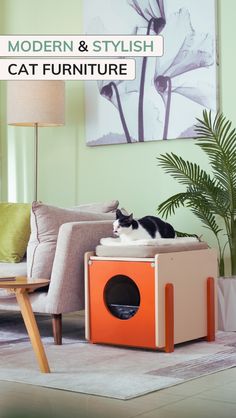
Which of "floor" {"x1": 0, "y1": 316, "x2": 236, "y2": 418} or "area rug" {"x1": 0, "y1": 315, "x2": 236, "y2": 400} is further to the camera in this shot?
"area rug" {"x1": 0, "y1": 315, "x2": 236, "y2": 400}

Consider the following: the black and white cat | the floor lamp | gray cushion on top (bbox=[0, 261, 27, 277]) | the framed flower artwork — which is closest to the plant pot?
the black and white cat

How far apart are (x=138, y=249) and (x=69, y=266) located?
0.44 metres

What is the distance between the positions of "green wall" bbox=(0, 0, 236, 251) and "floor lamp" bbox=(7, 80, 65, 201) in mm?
374

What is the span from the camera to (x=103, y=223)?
14.9ft

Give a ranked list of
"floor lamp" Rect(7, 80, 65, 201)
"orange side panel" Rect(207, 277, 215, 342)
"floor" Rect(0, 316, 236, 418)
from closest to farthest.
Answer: "floor" Rect(0, 316, 236, 418)
"orange side panel" Rect(207, 277, 215, 342)
"floor lamp" Rect(7, 80, 65, 201)

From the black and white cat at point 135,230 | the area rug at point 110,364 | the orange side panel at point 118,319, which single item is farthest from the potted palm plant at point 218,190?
the orange side panel at point 118,319

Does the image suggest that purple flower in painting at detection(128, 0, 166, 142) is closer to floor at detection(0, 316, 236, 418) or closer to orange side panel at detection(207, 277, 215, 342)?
orange side panel at detection(207, 277, 215, 342)

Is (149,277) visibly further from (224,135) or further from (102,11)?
(102,11)

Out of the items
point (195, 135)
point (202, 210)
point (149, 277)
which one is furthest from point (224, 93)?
point (149, 277)

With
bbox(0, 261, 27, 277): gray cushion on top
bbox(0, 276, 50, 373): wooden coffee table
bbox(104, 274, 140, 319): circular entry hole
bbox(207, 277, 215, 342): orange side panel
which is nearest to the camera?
bbox(0, 276, 50, 373): wooden coffee table

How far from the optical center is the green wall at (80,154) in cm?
522

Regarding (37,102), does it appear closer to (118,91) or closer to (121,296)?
(118,91)

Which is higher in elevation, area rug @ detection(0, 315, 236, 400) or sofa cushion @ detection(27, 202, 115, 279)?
sofa cushion @ detection(27, 202, 115, 279)

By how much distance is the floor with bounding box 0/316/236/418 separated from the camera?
9.36 feet
